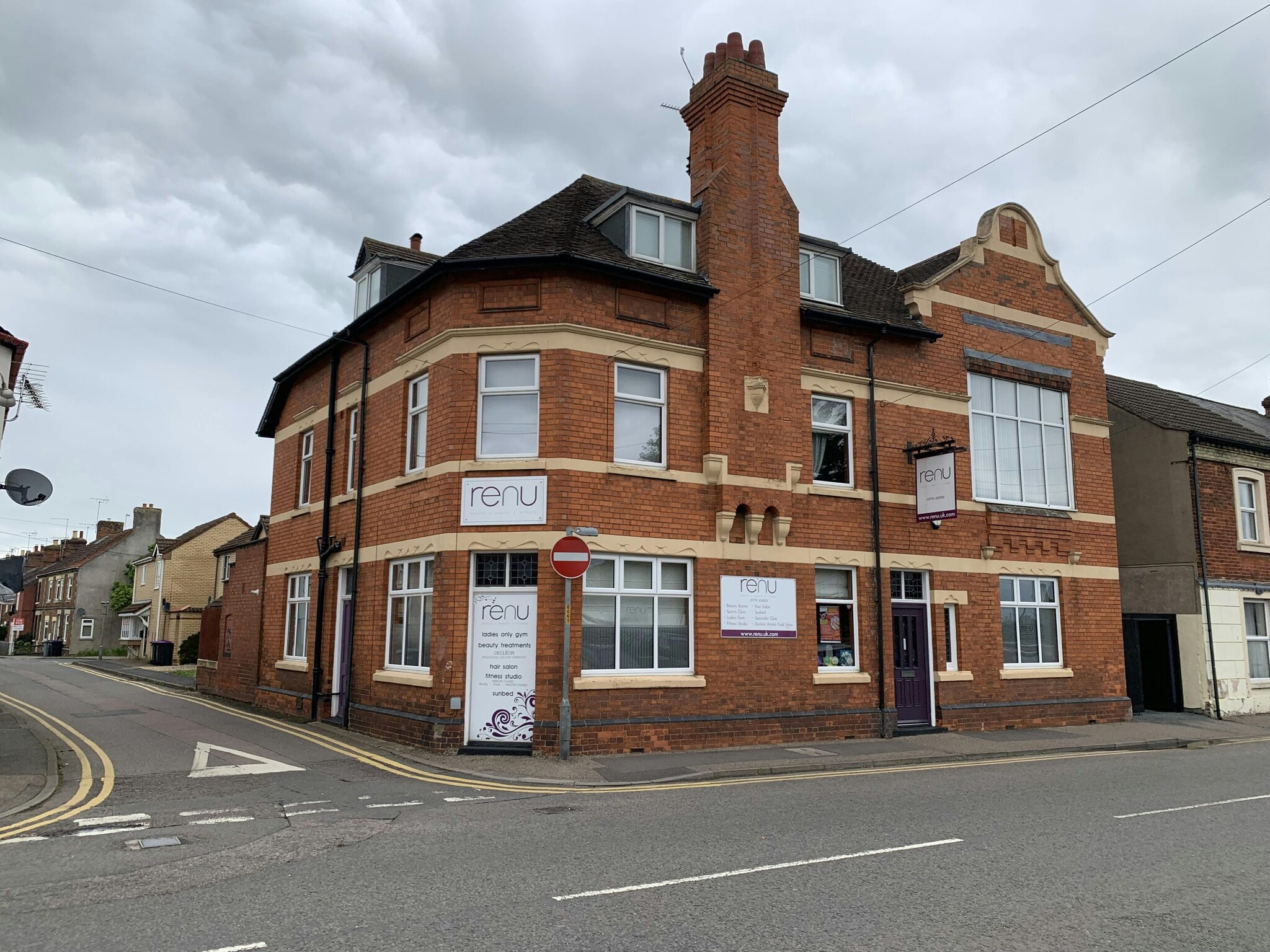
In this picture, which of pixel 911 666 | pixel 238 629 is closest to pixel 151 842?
pixel 911 666

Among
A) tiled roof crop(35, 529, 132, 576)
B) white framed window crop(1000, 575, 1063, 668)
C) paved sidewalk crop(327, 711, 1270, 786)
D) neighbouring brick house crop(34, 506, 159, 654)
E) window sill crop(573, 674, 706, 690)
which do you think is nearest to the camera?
paved sidewalk crop(327, 711, 1270, 786)

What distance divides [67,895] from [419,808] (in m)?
3.73

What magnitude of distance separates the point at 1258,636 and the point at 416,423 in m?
20.2

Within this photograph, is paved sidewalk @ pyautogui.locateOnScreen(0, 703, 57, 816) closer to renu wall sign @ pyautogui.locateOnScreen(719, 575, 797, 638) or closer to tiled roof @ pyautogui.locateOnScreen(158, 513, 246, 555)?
renu wall sign @ pyautogui.locateOnScreen(719, 575, 797, 638)

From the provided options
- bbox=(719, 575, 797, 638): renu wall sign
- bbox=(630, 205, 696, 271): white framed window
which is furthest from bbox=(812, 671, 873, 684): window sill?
bbox=(630, 205, 696, 271): white framed window

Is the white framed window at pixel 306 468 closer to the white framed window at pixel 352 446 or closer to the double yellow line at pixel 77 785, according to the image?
the white framed window at pixel 352 446

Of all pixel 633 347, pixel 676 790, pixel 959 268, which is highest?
pixel 959 268

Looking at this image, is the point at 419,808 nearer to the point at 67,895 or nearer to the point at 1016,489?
the point at 67,895

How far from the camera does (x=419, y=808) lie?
9.51 metres

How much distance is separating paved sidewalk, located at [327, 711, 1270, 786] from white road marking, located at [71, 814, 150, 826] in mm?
3875

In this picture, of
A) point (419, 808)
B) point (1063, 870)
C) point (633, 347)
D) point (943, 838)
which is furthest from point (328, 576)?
point (1063, 870)

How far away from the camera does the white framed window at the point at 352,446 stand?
17.3 m

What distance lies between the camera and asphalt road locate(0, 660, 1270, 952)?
5.41m

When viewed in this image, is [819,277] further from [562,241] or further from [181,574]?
[181,574]
